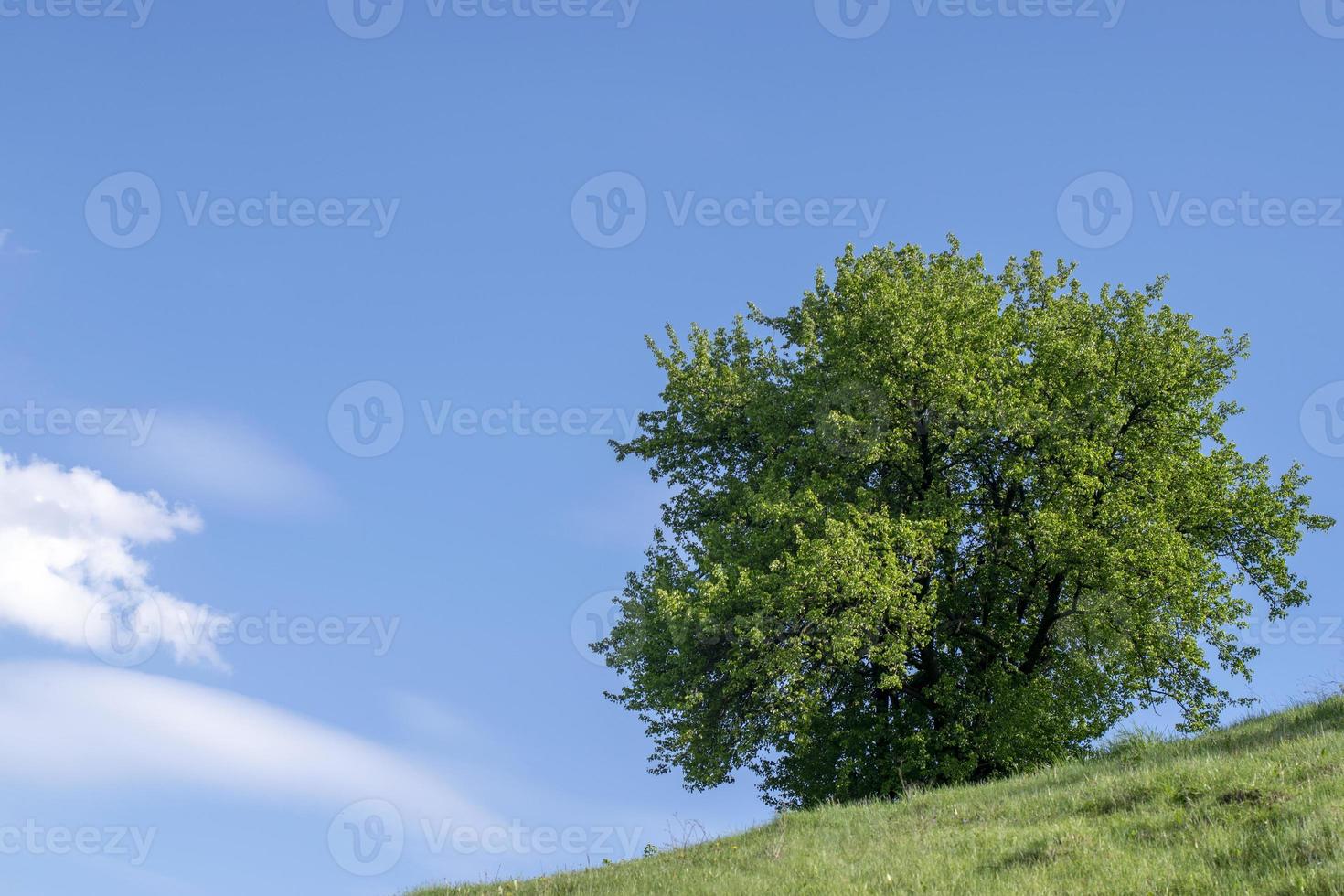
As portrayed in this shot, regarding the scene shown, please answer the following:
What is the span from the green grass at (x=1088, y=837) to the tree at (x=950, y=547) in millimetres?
7059

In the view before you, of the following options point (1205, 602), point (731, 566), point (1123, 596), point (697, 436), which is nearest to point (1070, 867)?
point (731, 566)

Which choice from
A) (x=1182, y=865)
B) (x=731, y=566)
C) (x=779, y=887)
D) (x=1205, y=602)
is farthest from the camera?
(x=1205, y=602)

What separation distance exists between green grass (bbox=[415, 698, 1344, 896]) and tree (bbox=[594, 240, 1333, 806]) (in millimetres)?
7059

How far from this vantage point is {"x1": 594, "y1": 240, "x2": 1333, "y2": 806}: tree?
25.8m

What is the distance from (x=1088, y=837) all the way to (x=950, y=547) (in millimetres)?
15550

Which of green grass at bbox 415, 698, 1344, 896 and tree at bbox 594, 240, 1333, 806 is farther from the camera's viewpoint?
tree at bbox 594, 240, 1333, 806

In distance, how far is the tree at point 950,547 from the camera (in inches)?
1014

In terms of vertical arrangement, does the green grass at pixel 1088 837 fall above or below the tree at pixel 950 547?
below

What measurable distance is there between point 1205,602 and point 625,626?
52.2 ft

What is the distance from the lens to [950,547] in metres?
28.2

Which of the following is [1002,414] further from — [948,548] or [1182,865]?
[1182,865]

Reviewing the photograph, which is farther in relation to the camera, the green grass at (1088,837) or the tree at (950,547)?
the tree at (950,547)

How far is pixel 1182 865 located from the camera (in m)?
11.4

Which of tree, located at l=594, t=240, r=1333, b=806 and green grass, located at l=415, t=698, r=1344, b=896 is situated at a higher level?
tree, located at l=594, t=240, r=1333, b=806
